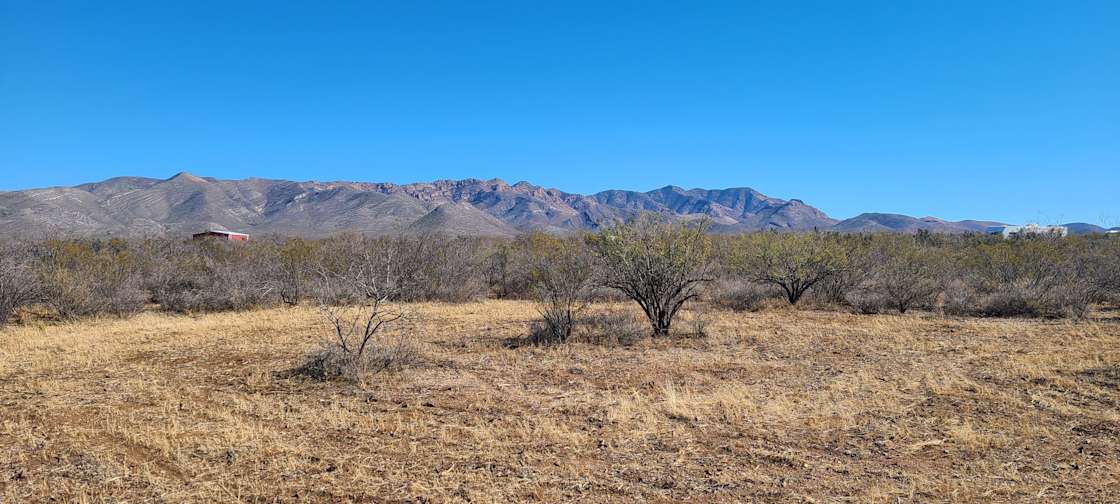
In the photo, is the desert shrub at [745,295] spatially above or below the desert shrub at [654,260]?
below

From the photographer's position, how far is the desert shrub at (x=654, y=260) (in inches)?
545

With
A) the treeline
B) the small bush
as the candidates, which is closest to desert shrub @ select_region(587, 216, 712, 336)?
the treeline

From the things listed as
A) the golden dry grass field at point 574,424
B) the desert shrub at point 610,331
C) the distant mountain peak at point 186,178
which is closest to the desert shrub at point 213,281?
the golden dry grass field at point 574,424

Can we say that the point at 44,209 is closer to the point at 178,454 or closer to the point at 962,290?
the point at 178,454

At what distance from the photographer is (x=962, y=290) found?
19438mm

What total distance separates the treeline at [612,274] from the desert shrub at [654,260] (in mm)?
36

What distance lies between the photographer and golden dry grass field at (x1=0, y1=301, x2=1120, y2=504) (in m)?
5.18

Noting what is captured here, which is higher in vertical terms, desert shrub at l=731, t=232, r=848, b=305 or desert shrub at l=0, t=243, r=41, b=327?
desert shrub at l=731, t=232, r=848, b=305

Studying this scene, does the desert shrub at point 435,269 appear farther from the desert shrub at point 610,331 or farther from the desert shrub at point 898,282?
the desert shrub at point 898,282

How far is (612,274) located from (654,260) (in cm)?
148

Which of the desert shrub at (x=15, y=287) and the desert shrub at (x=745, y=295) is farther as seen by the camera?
the desert shrub at (x=745, y=295)

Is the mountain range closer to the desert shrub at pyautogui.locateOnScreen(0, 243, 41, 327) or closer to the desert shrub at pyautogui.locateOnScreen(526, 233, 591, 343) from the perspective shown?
the desert shrub at pyautogui.locateOnScreen(0, 243, 41, 327)

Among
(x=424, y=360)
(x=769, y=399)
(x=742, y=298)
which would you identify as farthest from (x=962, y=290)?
(x=424, y=360)

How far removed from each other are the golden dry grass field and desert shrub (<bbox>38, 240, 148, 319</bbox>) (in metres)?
4.54
